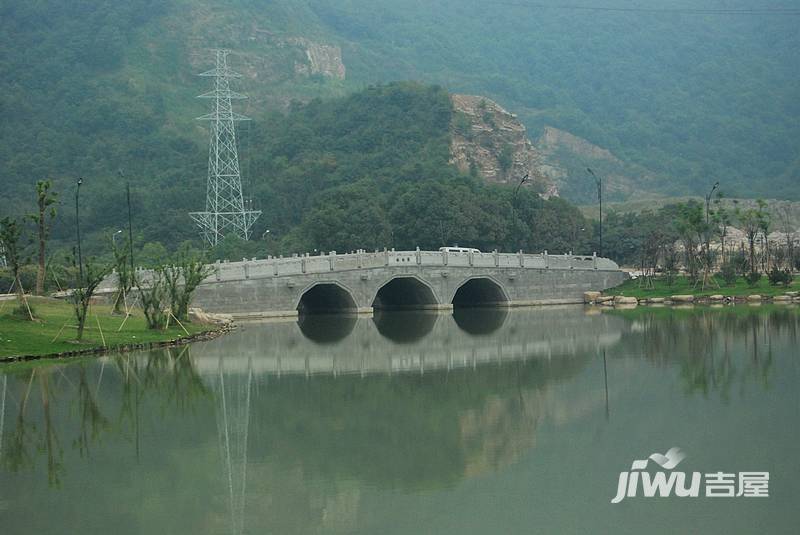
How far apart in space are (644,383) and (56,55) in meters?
111

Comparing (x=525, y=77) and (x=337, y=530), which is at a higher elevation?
(x=525, y=77)

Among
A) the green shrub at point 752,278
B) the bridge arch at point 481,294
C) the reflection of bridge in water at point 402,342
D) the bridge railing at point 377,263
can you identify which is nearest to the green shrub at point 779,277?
the green shrub at point 752,278

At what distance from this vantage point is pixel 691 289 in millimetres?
61562

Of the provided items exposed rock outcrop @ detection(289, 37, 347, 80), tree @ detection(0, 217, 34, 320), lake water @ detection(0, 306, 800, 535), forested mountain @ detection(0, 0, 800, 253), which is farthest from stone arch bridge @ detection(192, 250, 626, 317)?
exposed rock outcrop @ detection(289, 37, 347, 80)

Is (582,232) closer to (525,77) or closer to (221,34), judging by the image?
(221,34)

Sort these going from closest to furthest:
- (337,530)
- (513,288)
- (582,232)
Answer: (337,530) → (513,288) → (582,232)

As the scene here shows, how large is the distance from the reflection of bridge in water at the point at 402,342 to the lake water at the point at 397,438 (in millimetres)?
289

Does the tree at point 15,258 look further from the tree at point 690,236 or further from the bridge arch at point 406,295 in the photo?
the tree at point 690,236

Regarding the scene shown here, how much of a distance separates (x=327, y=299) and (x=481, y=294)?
30.5 ft

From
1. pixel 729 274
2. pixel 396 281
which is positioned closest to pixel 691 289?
pixel 729 274

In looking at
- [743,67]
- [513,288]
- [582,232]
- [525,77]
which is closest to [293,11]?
[525,77]

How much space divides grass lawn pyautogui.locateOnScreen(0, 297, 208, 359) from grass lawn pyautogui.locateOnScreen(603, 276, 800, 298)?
28336 millimetres

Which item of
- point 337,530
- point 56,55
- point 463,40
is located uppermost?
point 463,40

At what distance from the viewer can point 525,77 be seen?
590 ft
